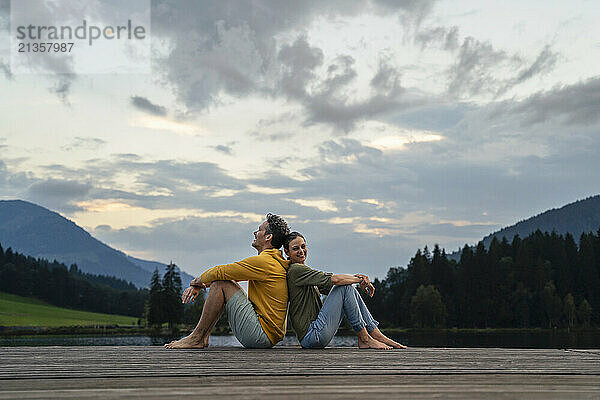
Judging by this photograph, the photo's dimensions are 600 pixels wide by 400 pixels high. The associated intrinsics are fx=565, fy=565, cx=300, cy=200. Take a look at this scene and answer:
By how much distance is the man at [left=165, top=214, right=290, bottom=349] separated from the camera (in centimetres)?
791

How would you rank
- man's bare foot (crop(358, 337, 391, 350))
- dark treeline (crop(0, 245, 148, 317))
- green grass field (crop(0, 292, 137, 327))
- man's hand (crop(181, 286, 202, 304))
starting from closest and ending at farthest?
man's hand (crop(181, 286, 202, 304)), man's bare foot (crop(358, 337, 391, 350)), green grass field (crop(0, 292, 137, 327)), dark treeline (crop(0, 245, 148, 317))

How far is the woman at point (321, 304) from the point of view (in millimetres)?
7867

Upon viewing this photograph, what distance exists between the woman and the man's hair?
0.30 ft

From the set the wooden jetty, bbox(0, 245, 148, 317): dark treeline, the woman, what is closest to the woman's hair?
the woman

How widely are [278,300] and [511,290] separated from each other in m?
108

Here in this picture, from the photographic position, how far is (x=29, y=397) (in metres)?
4.43

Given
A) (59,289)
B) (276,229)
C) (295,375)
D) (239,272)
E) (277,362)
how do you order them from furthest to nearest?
(59,289), (276,229), (239,272), (277,362), (295,375)

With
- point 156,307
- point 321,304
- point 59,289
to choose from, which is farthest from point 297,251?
point 59,289

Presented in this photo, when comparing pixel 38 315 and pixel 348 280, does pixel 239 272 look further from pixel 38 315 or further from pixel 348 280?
pixel 38 315

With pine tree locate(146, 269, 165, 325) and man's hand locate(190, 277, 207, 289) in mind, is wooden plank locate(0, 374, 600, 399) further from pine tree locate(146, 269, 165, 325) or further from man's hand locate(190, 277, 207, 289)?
pine tree locate(146, 269, 165, 325)

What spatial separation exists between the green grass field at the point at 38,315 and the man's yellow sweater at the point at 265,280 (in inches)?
4445

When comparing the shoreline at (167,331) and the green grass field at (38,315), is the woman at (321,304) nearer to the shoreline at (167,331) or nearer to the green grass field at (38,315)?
the shoreline at (167,331)

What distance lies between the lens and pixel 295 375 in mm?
5348

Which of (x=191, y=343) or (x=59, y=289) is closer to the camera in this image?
(x=191, y=343)
